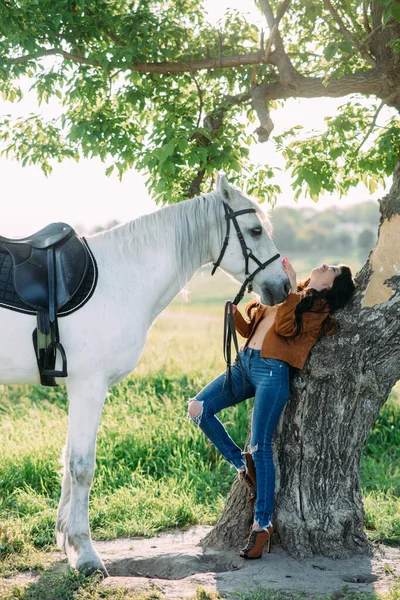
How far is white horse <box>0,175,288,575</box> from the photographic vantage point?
3.77m

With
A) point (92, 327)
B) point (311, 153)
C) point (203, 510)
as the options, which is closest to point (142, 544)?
point (203, 510)

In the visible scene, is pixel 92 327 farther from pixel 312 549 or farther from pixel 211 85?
pixel 211 85

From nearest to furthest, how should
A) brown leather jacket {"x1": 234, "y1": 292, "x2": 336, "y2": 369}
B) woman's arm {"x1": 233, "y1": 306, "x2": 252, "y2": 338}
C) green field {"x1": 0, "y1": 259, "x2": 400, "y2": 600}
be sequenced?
brown leather jacket {"x1": 234, "y1": 292, "x2": 336, "y2": 369} → woman's arm {"x1": 233, "y1": 306, "x2": 252, "y2": 338} → green field {"x1": 0, "y1": 259, "x2": 400, "y2": 600}

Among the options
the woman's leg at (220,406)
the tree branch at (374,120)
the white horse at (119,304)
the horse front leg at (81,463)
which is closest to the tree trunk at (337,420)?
the woman's leg at (220,406)

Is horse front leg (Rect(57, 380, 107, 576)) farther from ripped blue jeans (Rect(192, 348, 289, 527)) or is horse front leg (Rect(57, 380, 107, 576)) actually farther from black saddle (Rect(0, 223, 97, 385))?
ripped blue jeans (Rect(192, 348, 289, 527))

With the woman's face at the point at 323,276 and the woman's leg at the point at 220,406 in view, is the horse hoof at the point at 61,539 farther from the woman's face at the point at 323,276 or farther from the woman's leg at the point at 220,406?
the woman's face at the point at 323,276

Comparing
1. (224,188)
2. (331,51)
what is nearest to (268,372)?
(224,188)

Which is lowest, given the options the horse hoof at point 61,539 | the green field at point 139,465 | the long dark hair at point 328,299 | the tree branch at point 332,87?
the green field at point 139,465

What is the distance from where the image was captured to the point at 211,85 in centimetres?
610

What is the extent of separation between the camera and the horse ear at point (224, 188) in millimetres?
3963

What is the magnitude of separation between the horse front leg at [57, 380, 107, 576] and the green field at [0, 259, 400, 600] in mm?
157

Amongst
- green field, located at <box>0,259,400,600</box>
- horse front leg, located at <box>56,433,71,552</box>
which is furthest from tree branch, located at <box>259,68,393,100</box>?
horse front leg, located at <box>56,433,71,552</box>

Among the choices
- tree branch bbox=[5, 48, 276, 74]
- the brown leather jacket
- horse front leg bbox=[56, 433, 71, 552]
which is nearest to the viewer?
the brown leather jacket

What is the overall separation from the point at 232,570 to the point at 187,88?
Result: 416cm
